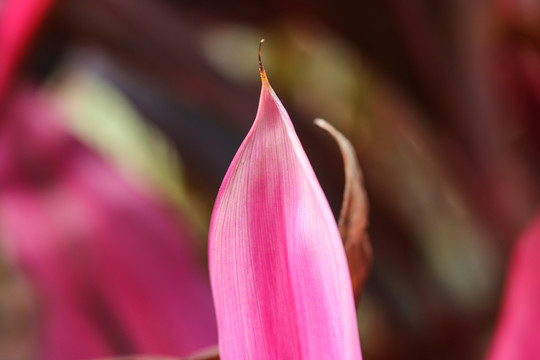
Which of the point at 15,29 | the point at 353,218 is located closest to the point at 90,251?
the point at 15,29

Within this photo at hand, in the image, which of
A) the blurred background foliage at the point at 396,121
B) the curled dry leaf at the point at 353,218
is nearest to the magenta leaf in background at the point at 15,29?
the blurred background foliage at the point at 396,121

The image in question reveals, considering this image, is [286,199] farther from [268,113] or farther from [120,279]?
[120,279]

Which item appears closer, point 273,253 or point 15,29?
point 273,253

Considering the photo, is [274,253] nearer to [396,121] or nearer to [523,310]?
[523,310]

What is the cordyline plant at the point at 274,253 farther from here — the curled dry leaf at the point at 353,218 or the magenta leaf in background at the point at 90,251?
the magenta leaf in background at the point at 90,251

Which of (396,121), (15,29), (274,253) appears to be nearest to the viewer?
(274,253)

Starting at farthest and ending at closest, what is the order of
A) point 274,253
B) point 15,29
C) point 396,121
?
point 396,121 → point 15,29 → point 274,253

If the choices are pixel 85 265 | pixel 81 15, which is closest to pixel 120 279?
pixel 85 265

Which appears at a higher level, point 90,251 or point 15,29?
point 15,29
